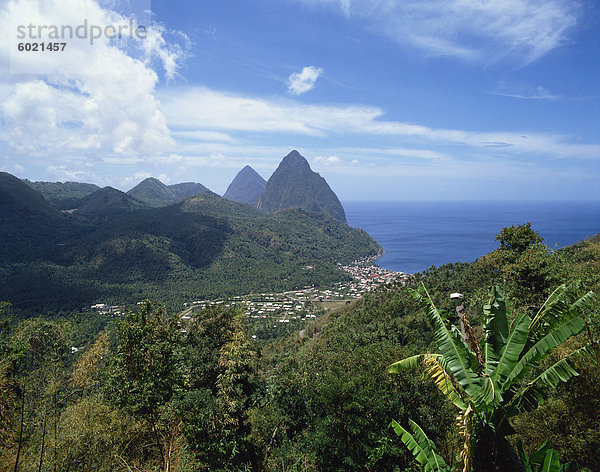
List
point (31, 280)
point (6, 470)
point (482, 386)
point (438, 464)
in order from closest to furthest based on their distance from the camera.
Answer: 1. point (482, 386)
2. point (438, 464)
3. point (6, 470)
4. point (31, 280)

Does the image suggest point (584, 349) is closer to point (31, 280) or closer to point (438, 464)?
point (438, 464)

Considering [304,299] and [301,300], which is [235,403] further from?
[304,299]

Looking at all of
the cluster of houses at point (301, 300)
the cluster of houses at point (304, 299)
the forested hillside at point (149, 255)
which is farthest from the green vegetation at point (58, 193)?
the cluster of houses at point (304, 299)

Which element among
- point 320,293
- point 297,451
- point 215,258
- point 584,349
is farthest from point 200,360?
point 215,258

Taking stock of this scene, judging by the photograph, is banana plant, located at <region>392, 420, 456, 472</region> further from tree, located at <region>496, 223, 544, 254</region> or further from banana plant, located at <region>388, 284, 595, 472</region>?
tree, located at <region>496, 223, 544, 254</region>

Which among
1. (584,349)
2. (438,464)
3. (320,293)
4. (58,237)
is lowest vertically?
(320,293)

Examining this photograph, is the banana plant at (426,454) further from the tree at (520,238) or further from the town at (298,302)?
the town at (298,302)
